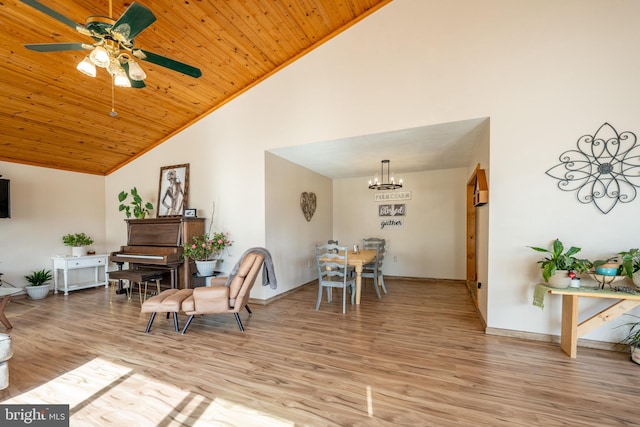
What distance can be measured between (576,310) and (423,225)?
3628 mm

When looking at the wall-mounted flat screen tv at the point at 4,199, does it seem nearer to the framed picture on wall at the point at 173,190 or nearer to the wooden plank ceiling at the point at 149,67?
the wooden plank ceiling at the point at 149,67

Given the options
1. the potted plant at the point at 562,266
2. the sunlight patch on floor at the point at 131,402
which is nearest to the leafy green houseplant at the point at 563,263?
the potted plant at the point at 562,266

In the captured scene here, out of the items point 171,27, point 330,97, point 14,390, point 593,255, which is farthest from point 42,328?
point 593,255

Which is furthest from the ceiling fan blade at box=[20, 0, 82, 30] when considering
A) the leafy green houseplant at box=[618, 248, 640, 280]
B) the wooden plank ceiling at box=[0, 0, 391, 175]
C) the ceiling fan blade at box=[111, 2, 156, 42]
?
the leafy green houseplant at box=[618, 248, 640, 280]

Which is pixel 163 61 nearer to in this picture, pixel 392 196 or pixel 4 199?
pixel 4 199

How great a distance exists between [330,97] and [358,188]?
3137 mm

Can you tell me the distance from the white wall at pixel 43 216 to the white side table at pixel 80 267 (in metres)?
0.37

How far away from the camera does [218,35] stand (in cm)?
342

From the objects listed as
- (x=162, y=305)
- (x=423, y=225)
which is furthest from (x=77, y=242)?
(x=423, y=225)

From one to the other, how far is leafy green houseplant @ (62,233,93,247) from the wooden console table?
7.47 m

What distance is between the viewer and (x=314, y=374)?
227 cm

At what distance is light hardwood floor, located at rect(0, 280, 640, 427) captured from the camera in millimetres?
1799

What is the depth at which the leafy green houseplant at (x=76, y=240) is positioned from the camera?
527 cm

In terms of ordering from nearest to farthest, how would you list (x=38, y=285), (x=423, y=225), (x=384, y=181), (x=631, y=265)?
(x=631, y=265) < (x=38, y=285) < (x=423, y=225) < (x=384, y=181)
